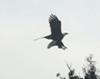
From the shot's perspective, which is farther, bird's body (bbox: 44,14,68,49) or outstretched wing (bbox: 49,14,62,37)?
outstretched wing (bbox: 49,14,62,37)

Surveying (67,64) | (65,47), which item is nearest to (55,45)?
(65,47)

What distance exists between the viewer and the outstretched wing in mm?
34244

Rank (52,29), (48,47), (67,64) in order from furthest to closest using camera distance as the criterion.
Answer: (67,64) < (52,29) < (48,47)

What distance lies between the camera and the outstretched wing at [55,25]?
3424cm

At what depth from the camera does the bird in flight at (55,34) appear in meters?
33.2

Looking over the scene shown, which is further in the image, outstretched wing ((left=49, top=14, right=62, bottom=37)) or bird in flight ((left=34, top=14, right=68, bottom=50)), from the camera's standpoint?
outstretched wing ((left=49, top=14, right=62, bottom=37))

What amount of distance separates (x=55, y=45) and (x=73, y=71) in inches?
929

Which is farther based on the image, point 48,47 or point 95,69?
point 95,69

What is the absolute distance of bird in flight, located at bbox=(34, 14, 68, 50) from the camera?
3322 centimetres

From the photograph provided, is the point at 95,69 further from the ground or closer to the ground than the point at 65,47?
closer to the ground

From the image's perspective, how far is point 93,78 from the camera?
2218 inches

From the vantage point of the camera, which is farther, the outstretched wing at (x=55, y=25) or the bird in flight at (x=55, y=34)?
the outstretched wing at (x=55, y=25)

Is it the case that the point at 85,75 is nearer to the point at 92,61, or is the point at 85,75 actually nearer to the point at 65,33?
the point at 92,61

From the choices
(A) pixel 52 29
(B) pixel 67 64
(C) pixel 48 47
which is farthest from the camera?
(B) pixel 67 64
